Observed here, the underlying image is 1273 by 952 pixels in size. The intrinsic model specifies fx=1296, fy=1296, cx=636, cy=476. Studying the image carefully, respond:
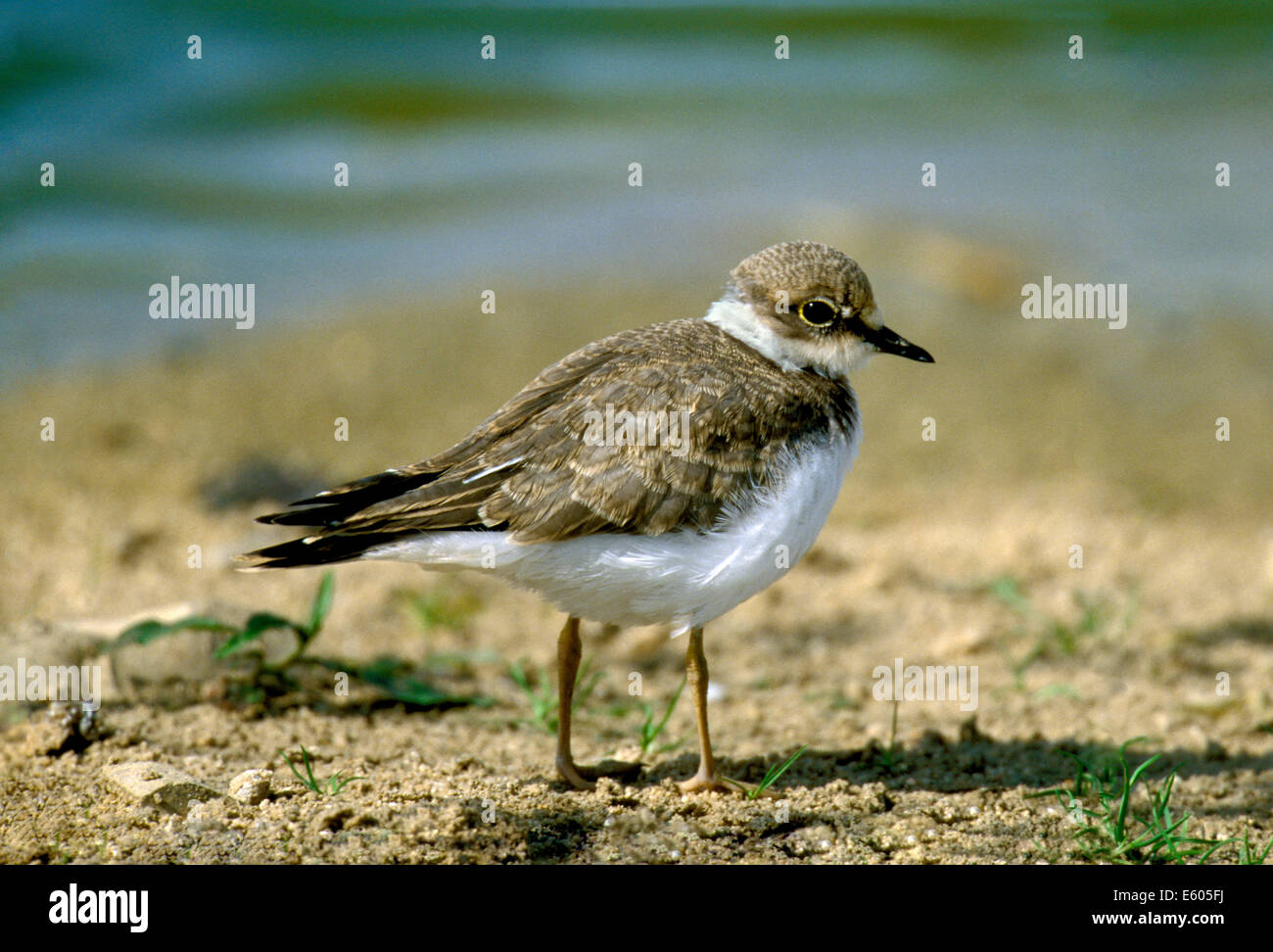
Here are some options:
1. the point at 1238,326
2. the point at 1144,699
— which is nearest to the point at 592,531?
the point at 1144,699

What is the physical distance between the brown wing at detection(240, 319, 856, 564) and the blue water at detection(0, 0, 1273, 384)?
629cm

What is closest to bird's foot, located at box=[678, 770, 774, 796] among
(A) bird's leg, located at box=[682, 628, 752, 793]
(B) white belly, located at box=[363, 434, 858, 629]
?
(A) bird's leg, located at box=[682, 628, 752, 793]

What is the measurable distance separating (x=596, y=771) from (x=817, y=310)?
1.78 metres

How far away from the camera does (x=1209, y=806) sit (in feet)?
13.7

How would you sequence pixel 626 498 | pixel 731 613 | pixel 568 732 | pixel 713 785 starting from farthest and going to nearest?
pixel 731 613 < pixel 568 732 < pixel 713 785 < pixel 626 498

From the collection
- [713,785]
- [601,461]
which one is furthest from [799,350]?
[713,785]

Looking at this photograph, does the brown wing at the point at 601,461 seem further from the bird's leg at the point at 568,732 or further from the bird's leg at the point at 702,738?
the bird's leg at the point at 568,732

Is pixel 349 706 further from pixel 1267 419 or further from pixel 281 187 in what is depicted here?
pixel 281 187

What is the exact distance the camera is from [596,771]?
441 cm

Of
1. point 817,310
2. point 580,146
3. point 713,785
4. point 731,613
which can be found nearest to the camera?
point 713,785

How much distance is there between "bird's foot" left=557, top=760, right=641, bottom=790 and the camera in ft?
14.0

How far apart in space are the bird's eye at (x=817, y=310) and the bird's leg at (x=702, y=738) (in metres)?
1.17

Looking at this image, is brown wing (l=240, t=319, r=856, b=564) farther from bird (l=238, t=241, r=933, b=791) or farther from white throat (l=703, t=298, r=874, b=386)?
white throat (l=703, t=298, r=874, b=386)

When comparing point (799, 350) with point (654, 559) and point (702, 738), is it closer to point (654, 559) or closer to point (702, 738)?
point (654, 559)
